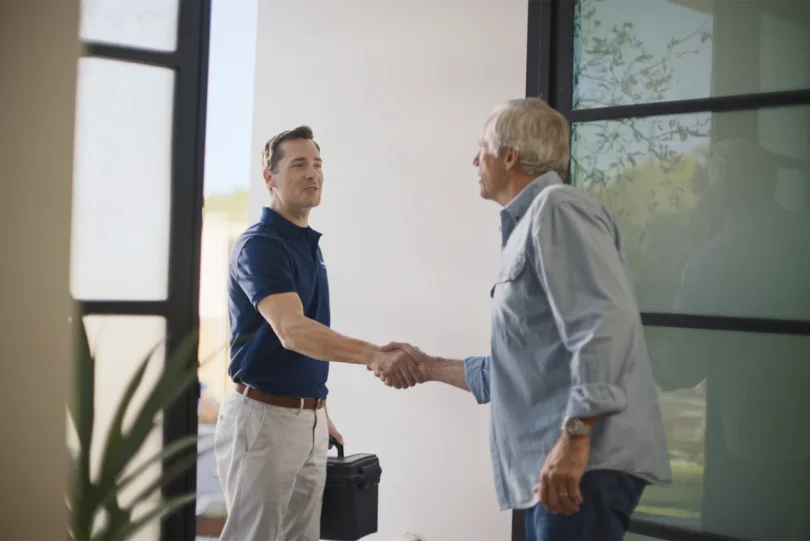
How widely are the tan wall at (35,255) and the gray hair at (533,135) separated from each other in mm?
994

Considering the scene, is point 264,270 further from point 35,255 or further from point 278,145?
point 35,255

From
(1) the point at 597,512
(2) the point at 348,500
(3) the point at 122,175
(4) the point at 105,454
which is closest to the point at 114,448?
(4) the point at 105,454

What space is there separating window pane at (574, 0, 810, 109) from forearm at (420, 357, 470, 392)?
93cm

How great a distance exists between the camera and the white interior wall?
11.5ft

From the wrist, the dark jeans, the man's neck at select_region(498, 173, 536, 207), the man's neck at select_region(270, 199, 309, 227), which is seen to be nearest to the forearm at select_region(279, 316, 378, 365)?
the wrist

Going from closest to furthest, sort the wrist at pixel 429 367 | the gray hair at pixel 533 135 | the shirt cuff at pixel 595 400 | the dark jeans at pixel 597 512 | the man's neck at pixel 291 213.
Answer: the shirt cuff at pixel 595 400, the dark jeans at pixel 597 512, the gray hair at pixel 533 135, the wrist at pixel 429 367, the man's neck at pixel 291 213

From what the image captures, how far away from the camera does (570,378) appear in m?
1.82

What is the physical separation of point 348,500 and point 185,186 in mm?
1205

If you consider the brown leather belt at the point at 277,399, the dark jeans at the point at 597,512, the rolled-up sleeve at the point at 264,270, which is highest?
the rolled-up sleeve at the point at 264,270

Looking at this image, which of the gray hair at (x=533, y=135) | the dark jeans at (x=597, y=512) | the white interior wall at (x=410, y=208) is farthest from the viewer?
the white interior wall at (x=410, y=208)

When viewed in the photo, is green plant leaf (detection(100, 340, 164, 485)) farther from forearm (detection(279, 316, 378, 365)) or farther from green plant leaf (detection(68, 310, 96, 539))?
forearm (detection(279, 316, 378, 365))

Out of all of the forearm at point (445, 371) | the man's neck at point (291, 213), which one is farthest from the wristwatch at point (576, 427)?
the man's neck at point (291, 213)

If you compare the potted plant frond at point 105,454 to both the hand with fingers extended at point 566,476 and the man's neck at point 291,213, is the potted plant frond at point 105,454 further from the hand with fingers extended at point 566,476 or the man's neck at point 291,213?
the man's neck at point 291,213

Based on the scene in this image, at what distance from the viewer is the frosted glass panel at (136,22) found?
2.28 m
